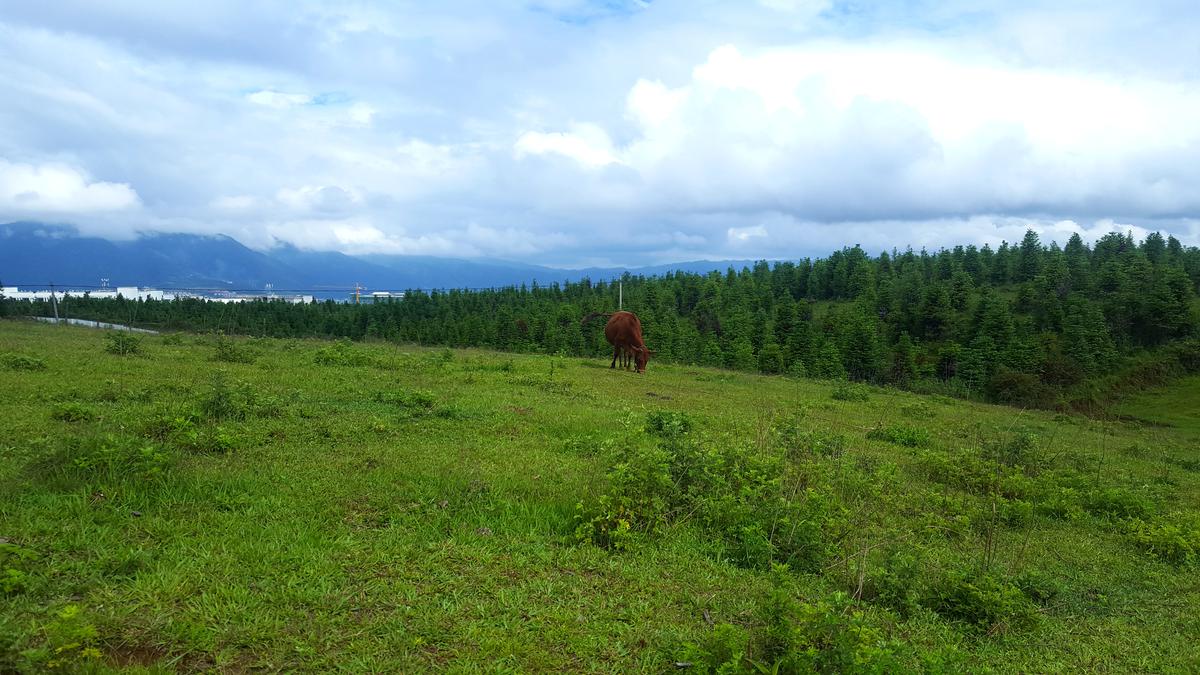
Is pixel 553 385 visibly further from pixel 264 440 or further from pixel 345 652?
pixel 345 652

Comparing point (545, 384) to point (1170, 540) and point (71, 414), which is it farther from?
point (1170, 540)

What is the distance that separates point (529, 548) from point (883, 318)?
80743 mm

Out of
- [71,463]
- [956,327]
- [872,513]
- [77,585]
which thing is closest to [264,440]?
[71,463]

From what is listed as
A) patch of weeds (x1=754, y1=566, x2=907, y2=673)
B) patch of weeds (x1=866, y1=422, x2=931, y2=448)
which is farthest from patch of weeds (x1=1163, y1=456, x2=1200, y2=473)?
patch of weeds (x1=754, y1=566, x2=907, y2=673)

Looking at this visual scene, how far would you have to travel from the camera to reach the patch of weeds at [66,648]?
11.2ft

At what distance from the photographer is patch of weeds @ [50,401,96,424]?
8750 millimetres

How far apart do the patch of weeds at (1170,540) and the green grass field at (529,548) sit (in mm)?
38

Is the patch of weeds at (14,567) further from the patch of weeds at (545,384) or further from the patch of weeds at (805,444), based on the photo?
the patch of weeds at (545,384)

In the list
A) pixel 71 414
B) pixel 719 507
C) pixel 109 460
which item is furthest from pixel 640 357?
pixel 109 460

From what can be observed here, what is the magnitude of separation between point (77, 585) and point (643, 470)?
16.3ft

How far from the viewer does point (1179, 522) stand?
8578 mm

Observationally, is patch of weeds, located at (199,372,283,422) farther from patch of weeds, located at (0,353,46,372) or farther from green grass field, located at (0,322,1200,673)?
patch of weeds, located at (0,353,46,372)

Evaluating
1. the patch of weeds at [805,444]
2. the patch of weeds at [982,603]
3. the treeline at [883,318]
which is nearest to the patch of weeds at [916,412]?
the patch of weeds at [805,444]

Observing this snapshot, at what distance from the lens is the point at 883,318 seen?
77438 mm
